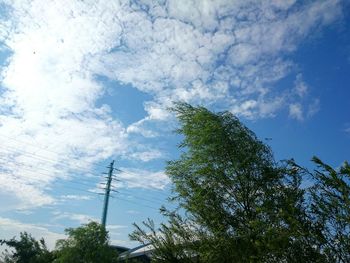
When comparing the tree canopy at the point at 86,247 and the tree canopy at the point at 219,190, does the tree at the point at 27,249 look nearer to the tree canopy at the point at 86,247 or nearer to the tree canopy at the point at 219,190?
the tree canopy at the point at 86,247

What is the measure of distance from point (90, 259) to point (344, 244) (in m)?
24.0

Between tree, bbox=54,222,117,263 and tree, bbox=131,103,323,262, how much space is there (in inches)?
599

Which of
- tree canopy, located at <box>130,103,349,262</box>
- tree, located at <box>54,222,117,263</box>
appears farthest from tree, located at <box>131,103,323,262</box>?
tree, located at <box>54,222,117,263</box>

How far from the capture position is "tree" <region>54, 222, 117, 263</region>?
26844 mm

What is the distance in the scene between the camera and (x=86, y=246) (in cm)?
2734

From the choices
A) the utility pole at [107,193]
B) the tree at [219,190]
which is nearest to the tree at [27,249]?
the utility pole at [107,193]

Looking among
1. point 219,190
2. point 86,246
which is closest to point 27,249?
point 86,246

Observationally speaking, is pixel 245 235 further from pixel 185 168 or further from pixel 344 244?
pixel 344 244

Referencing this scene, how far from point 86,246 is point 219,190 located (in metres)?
17.6

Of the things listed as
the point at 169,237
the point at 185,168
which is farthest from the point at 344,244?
the point at 185,168

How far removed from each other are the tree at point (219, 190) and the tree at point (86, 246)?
15.2 m

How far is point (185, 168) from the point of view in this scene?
46.6 ft

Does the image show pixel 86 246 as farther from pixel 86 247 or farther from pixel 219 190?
pixel 219 190

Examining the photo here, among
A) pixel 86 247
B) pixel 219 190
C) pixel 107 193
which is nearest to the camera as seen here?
pixel 219 190
